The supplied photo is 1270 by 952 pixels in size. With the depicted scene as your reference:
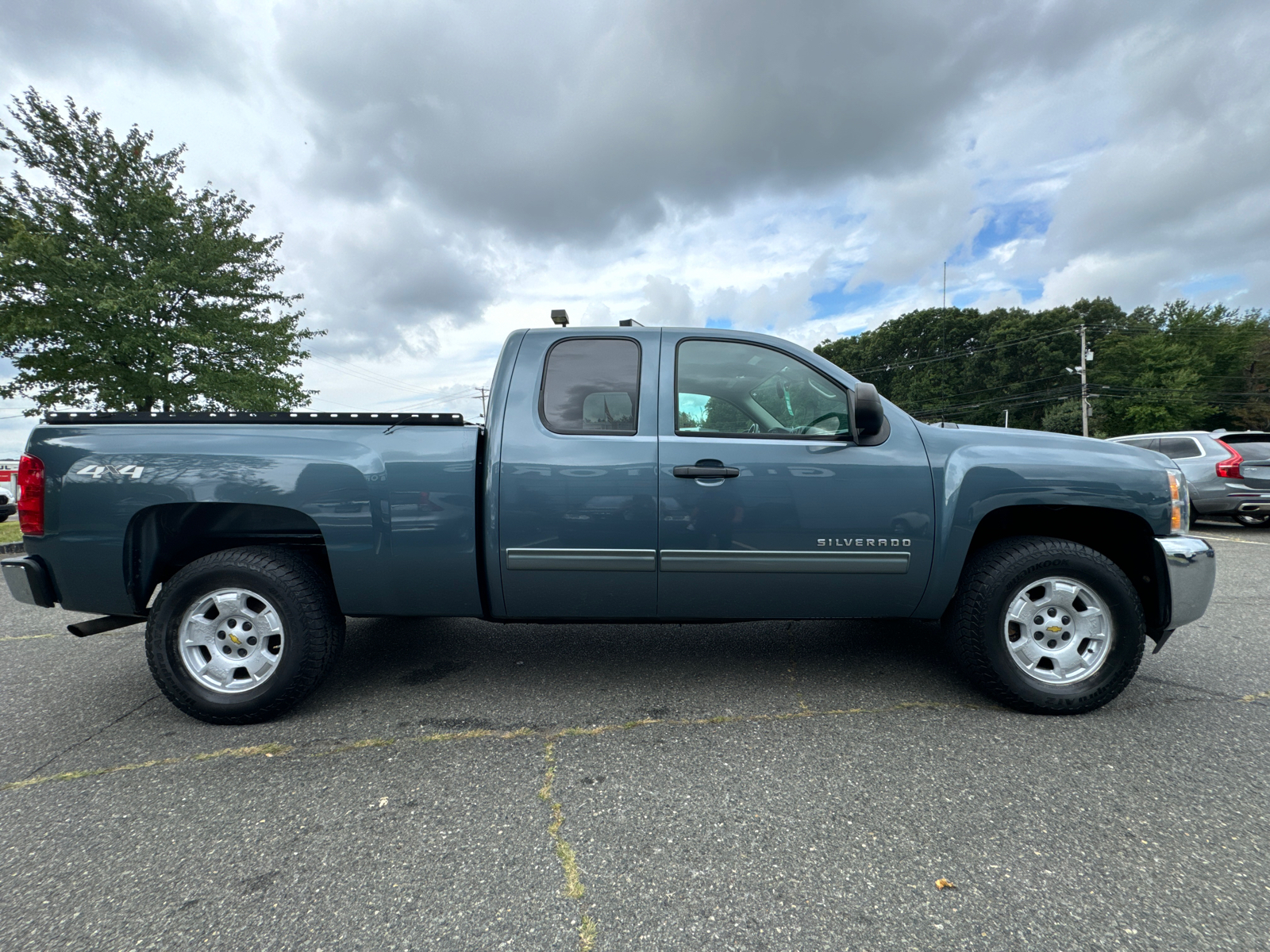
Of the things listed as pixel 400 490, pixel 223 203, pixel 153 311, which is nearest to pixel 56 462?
pixel 400 490

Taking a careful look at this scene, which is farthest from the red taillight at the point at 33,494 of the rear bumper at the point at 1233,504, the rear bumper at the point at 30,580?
the rear bumper at the point at 1233,504

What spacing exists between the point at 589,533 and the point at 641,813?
3.80 ft

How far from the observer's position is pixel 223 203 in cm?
1587

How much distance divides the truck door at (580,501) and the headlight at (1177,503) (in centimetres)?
242

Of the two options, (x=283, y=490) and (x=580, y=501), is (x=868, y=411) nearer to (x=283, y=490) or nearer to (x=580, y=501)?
(x=580, y=501)

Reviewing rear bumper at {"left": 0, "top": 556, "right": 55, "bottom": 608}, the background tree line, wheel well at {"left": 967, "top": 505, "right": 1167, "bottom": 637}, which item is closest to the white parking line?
wheel well at {"left": 967, "top": 505, "right": 1167, "bottom": 637}

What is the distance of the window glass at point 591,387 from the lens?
9.66ft

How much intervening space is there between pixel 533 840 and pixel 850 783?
3.83 ft

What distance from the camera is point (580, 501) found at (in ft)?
9.16

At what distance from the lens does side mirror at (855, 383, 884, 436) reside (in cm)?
274

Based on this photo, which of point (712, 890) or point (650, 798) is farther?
point (650, 798)

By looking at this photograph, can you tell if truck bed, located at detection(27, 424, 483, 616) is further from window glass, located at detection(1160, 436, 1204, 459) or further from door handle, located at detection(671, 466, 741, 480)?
window glass, located at detection(1160, 436, 1204, 459)

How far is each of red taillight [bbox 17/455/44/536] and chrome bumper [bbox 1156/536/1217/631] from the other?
16.8ft

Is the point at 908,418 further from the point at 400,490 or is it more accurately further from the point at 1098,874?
the point at 400,490
